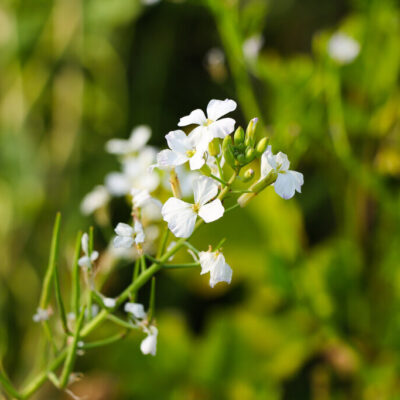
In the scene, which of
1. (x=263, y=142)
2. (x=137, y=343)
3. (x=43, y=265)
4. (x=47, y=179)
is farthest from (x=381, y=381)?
(x=47, y=179)

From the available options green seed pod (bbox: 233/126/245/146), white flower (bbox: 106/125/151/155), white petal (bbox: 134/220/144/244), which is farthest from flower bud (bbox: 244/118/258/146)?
white flower (bbox: 106/125/151/155)

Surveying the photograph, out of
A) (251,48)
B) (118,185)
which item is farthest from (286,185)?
(251,48)

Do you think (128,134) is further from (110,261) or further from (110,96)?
(110,261)

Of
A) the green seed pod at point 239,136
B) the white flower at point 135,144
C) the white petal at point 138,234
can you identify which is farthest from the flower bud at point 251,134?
the white flower at point 135,144

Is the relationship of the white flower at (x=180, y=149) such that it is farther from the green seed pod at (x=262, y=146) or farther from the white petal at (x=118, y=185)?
the white petal at (x=118, y=185)

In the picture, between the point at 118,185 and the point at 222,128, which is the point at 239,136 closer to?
the point at 222,128
